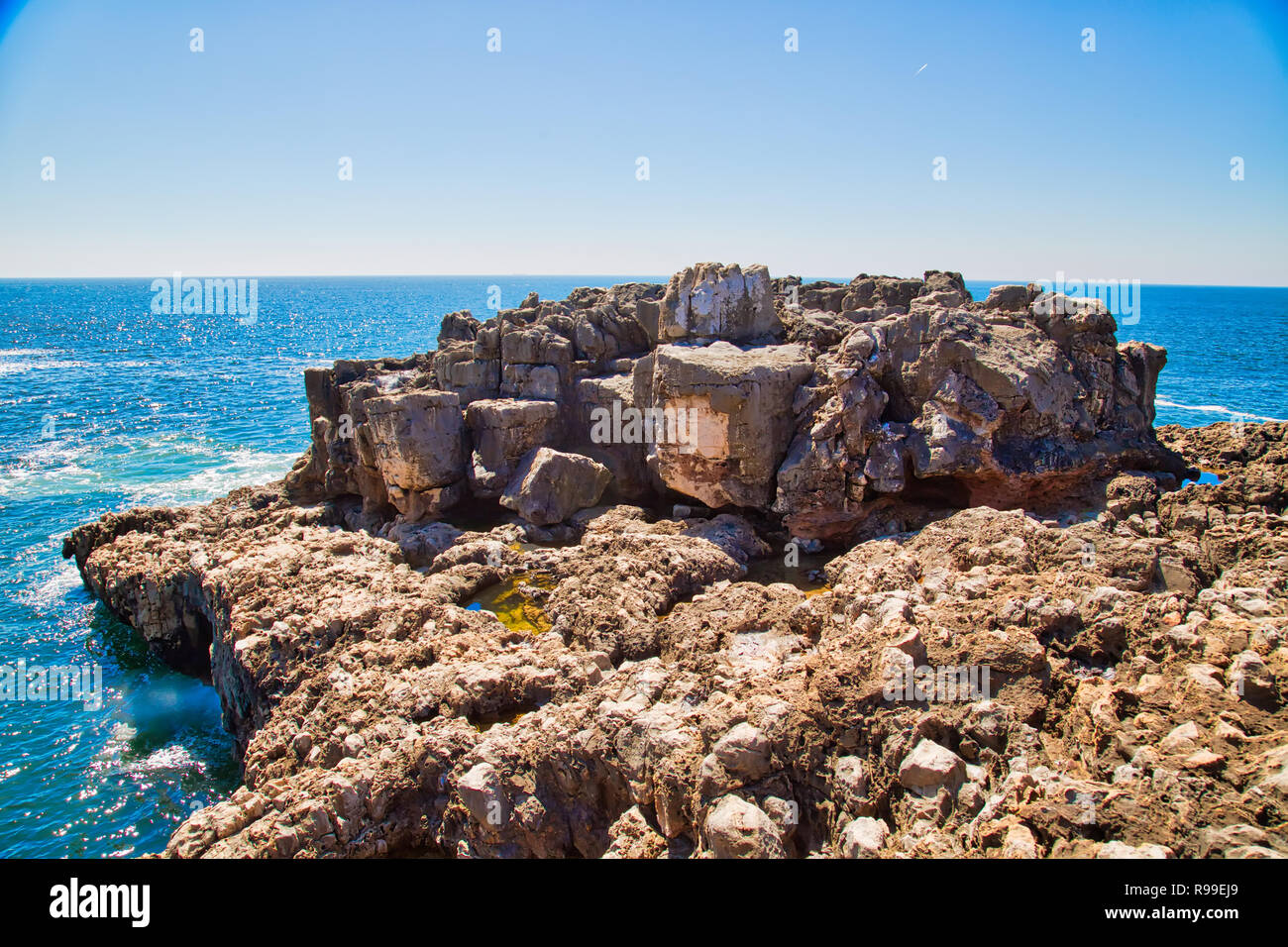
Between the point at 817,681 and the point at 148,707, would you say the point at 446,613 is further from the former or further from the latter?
the point at 148,707

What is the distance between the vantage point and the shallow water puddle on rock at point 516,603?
13.7 meters

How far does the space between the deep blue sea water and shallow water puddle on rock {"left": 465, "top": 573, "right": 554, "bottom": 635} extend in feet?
18.1

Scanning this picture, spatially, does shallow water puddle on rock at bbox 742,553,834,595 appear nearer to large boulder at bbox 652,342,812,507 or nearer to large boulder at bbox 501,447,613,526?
large boulder at bbox 652,342,812,507

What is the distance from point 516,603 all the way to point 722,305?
9.64 m

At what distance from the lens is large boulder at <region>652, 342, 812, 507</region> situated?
16.5 metres

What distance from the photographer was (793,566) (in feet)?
51.6

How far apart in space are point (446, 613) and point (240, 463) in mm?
27308

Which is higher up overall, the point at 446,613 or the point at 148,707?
the point at 446,613

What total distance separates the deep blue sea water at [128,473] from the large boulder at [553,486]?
7.96m

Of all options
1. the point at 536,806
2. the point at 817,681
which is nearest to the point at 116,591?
the point at 536,806

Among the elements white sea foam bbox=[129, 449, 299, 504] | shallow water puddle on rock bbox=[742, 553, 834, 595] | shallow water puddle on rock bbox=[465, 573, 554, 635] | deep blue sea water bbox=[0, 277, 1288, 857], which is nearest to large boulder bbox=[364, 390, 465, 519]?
shallow water puddle on rock bbox=[465, 573, 554, 635]

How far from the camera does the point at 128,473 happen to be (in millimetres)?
32844

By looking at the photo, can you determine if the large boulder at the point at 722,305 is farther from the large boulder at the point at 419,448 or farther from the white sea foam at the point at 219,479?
the white sea foam at the point at 219,479

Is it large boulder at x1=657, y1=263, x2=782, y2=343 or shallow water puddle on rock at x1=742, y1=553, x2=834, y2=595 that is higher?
large boulder at x1=657, y1=263, x2=782, y2=343
